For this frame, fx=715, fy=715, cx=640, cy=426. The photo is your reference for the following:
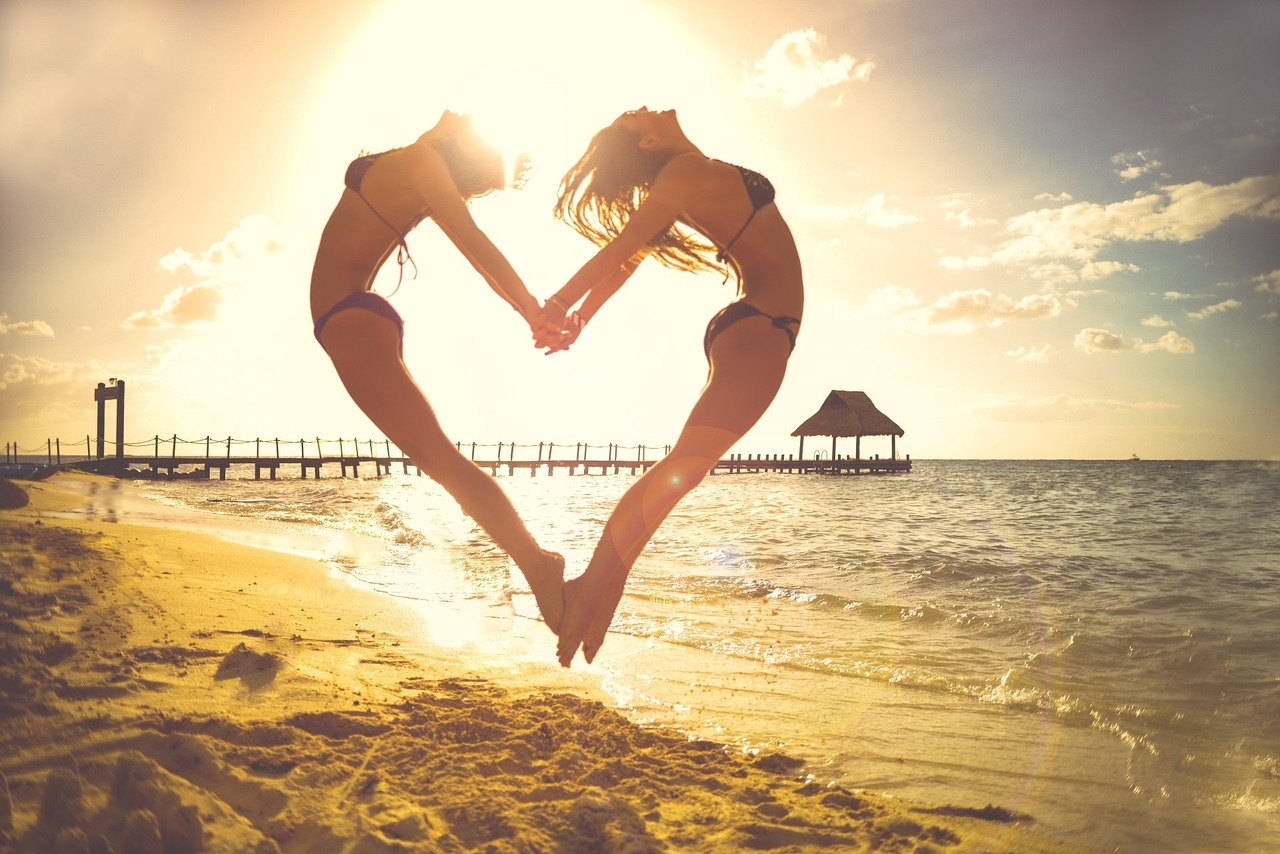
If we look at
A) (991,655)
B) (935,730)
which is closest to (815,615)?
(991,655)

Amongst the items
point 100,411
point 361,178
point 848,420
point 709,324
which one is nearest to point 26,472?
point 100,411

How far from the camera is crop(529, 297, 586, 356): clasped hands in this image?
249 cm

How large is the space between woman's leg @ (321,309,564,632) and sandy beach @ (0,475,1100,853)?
0.59m

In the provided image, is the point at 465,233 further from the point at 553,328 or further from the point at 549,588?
the point at 549,588

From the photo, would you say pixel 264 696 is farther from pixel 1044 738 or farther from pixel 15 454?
pixel 15 454

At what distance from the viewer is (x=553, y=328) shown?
249 centimetres

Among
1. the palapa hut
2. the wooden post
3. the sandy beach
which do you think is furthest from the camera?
the palapa hut

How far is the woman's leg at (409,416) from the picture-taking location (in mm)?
2596

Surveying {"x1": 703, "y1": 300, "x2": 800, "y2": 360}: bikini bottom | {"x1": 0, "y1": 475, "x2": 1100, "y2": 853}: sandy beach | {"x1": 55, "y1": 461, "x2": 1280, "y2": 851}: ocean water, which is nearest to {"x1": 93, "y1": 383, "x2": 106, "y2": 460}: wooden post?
{"x1": 55, "y1": 461, "x2": 1280, "y2": 851}: ocean water

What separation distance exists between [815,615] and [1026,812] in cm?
377

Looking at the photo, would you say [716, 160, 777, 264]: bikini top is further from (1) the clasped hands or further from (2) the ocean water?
(2) the ocean water

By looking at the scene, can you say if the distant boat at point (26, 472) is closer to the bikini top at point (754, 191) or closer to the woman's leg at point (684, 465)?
the woman's leg at point (684, 465)

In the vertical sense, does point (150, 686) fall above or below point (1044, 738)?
above

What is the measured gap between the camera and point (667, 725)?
3.14 metres
